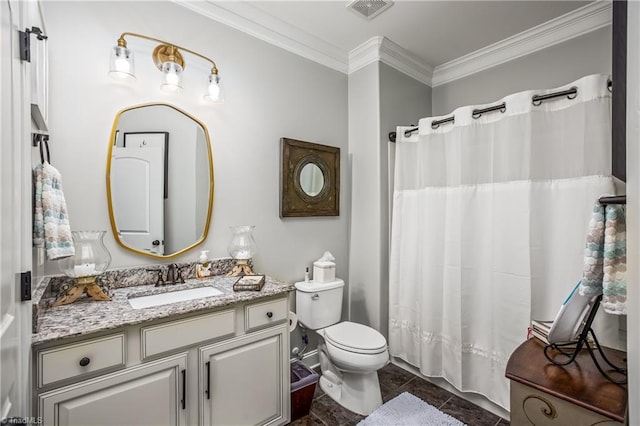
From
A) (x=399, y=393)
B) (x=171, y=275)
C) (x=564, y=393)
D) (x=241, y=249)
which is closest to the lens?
(x=564, y=393)

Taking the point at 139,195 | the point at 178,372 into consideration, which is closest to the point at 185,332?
the point at 178,372

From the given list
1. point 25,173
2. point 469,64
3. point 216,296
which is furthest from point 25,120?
point 469,64

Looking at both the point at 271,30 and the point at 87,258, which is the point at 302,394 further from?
the point at 271,30

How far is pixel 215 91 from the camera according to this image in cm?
190

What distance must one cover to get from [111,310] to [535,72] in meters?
3.18

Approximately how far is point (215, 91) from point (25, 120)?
3.58ft

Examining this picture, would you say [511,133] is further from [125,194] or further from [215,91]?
[125,194]

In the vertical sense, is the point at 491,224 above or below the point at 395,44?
below

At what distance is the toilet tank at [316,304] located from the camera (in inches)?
86.5

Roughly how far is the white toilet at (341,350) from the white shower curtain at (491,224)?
A: 510 millimetres

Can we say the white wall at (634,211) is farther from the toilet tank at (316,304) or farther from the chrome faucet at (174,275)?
the chrome faucet at (174,275)

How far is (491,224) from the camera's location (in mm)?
1958

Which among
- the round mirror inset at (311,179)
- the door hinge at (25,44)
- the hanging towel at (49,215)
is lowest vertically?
the hanging towel at (49,215)

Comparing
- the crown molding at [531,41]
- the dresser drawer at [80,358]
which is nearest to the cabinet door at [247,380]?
the dresser drawer at [80,358]
